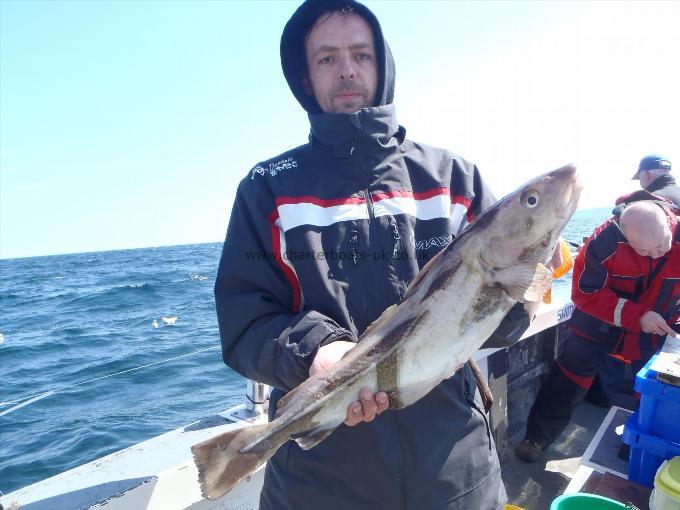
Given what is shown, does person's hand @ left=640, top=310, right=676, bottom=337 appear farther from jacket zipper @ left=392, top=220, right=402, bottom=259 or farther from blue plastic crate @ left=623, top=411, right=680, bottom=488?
jacket zipper @ left=392, top=220, right=402, bottom=259

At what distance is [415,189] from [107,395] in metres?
11.3

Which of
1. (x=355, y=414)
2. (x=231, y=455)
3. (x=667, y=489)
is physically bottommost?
(x=667, y=489)

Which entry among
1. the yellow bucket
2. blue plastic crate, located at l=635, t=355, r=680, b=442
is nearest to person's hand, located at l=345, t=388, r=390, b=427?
the yellow bucket

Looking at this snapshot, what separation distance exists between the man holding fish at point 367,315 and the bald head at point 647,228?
3309 mm

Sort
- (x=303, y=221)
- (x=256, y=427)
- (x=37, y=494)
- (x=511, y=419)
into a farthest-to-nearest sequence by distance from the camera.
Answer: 1. (x=511, y=419)
2. (x=37, y=494)
3. (x=303, y=221)
4. (x=256, y=427)

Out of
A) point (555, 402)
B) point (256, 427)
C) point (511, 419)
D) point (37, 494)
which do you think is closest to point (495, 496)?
point (256, 427)

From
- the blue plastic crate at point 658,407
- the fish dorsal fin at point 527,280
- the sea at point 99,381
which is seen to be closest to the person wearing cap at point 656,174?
the sea at point 99,381

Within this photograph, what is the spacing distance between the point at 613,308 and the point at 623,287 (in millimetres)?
389

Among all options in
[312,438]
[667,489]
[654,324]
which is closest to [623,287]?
[654,324]

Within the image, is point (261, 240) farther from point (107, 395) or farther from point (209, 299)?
point (209, 299)

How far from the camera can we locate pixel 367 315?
2467 millimetres

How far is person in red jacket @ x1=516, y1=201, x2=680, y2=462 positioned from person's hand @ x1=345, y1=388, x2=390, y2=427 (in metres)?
4.13

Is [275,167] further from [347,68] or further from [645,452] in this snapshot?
[645,452]

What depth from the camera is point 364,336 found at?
233cm
